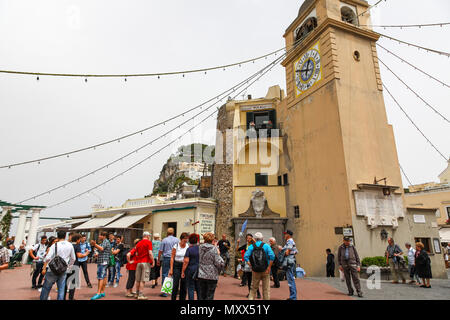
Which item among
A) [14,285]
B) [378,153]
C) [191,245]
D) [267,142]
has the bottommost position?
[14,285]

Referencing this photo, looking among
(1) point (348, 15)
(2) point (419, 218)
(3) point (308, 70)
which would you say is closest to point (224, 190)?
(3) point (308, 70)

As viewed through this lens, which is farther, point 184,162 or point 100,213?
point 184,162

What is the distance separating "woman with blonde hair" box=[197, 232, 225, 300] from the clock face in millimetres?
13097

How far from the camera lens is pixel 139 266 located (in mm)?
6879

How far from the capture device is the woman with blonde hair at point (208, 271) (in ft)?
17.5

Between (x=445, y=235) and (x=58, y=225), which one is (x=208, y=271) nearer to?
(x=445, y=235)

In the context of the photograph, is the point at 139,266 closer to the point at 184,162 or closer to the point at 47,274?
the point at 47,274

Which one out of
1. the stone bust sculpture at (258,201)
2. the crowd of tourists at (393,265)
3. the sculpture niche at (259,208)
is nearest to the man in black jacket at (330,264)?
the crowd of tourists at (393,265)

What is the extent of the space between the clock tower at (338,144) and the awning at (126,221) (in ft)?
37.7

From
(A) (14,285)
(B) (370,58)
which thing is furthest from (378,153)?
(A) (14,285)

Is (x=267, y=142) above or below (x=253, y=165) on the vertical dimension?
above

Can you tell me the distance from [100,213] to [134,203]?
4.87 metres

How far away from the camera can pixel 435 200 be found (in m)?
24.2

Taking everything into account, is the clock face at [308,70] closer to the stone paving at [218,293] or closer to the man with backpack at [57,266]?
the stone paving at [218,293]
